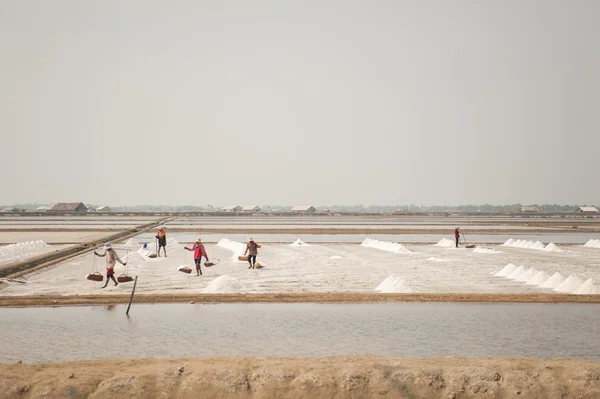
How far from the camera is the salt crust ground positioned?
20969 mm

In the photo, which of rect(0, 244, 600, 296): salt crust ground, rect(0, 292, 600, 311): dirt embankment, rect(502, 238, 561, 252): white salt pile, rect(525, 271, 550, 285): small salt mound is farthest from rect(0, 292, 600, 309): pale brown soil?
rect(502, 238, 561, 252): white salt pile

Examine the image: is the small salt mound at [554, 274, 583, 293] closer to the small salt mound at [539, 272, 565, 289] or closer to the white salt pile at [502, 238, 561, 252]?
the small salt mound at [539, 272, 565, 289]

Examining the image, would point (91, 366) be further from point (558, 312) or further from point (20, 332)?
point (558, 312)

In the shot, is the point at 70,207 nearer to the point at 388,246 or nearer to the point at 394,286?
the point at 388,246

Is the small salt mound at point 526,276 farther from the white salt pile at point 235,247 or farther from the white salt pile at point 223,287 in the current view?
the white salt pile at point 235,247

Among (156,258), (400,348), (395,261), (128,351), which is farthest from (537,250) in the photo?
(128,351)

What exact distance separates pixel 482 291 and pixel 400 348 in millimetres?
9637

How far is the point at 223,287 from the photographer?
19.8 m

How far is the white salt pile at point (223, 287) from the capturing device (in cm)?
1966

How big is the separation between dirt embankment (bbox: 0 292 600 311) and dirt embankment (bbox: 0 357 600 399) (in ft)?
27.5

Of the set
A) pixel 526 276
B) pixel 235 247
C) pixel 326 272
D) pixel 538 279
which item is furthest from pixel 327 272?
pixel 235 247

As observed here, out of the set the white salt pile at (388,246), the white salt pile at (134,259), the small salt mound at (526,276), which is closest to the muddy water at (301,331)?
the small salt mound at (526,276)

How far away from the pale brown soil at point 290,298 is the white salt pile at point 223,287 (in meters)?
0.93

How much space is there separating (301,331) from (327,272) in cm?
1278
